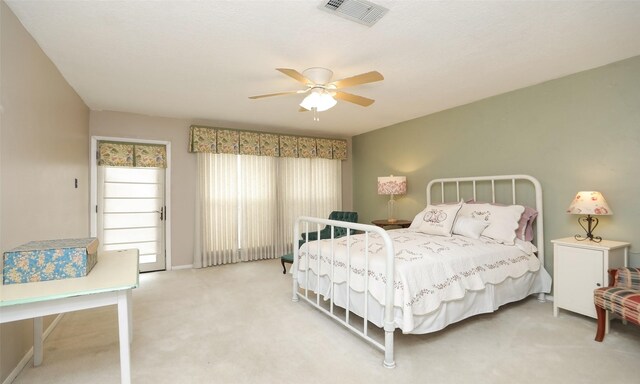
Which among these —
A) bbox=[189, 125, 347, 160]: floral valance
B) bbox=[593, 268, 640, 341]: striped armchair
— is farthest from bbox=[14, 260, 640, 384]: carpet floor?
bbox=[189, 125, 347, 160]: floral valance

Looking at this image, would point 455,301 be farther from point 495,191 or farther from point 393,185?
point 393,185

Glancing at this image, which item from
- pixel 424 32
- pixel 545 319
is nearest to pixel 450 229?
pixel 545 319

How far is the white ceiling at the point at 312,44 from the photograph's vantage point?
1.90 m

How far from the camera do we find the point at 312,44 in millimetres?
2301

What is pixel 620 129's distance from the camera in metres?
2.69

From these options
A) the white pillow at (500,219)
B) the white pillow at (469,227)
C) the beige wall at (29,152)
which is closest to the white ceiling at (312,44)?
the beige wall at (29,152)

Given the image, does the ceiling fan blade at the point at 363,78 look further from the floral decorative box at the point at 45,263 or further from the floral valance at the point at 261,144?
the floral valance at the point at 261,144

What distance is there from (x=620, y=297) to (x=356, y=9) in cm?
258

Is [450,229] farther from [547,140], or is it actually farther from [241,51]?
[241,51]

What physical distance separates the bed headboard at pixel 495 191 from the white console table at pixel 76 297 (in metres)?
3.57

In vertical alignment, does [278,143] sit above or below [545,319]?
above

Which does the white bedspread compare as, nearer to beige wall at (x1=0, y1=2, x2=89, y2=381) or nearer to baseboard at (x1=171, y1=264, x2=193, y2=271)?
beige wall at (x1=0, y1=2, x2=89, y2=381)

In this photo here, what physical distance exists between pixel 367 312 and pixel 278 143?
3.55 meters

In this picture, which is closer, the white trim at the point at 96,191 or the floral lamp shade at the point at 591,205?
the floral lamp shade at the point at 591,205
